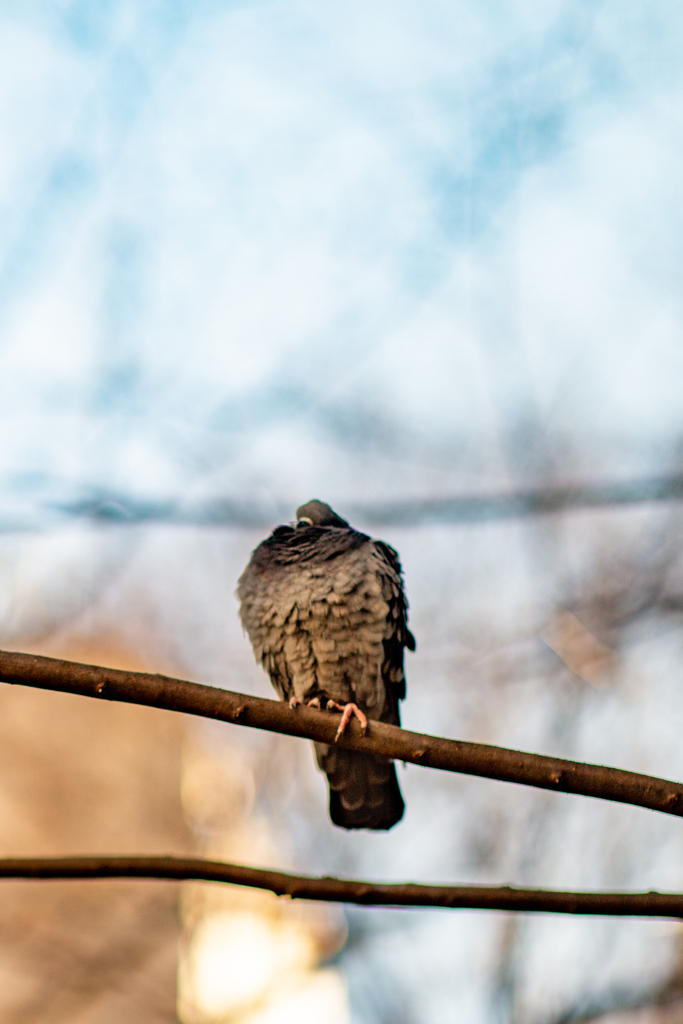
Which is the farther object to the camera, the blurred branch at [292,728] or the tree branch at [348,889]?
the tree branch at [348,889]

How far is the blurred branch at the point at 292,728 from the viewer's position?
2.55 m

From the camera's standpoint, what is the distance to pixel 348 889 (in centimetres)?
282

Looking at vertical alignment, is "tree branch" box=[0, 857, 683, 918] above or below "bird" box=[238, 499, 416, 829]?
below

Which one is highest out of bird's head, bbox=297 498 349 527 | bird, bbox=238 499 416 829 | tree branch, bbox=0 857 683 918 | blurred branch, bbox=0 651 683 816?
bird's head, bbox=297 498 349 527

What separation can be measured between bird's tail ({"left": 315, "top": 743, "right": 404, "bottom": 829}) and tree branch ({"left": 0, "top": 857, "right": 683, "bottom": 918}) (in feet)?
5.13

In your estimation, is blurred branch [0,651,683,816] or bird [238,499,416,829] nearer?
blurred branch [0,651,683,816]

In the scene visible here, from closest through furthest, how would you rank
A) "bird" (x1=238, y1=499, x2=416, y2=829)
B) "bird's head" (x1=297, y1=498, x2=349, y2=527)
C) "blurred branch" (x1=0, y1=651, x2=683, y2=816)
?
"blurred branch" (x1=0, y1=651, x2=683, y2=816) → "bird" (x1=238, y1=499, x2=416, y2=829) → "bird's head" (x1=297, y1=498, x2=349, y2=527)

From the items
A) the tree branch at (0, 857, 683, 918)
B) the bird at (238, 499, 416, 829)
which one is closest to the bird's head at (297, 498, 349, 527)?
the bird at (238, 499, 416, 829)

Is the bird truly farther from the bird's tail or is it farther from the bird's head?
the bird's head

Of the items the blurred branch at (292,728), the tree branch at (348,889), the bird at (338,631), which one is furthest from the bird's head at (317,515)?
the tree branch at (348,889)

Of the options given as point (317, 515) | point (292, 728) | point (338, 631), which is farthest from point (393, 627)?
point (292, 728)

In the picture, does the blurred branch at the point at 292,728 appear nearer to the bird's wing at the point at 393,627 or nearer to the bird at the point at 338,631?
the bird at the point at 338,631

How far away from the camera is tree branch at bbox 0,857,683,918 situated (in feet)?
8.73

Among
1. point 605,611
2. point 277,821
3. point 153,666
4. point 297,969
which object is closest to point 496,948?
point 297,969
